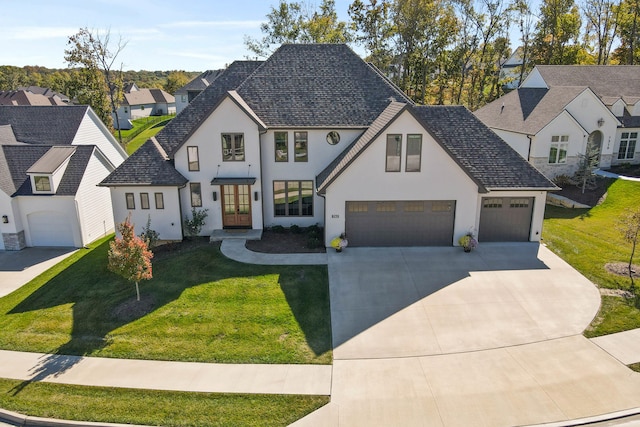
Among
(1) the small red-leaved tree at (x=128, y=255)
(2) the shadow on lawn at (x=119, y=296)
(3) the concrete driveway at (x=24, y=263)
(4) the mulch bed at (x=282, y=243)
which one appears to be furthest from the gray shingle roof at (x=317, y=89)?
(3) the concrete driveway at (x=24, y=263)

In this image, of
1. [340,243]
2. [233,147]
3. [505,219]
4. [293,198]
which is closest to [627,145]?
[505,219]

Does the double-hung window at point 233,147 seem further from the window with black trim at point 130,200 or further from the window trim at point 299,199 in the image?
the window with black trim at point 130,200

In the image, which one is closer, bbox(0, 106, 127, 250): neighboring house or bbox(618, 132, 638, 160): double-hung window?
bbox(0, 106, 127, 250): neighboring house

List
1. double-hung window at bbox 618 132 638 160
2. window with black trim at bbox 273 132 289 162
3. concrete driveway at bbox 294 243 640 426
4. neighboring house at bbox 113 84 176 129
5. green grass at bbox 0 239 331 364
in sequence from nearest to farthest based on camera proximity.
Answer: concrete driveway at bbox 294 243 640 426 < green grass at bbox 0 239 331 364 < window with black trim at bbox 273 132 289 162 < double-hung window at bbox 618 132 638 160 < neighboring house at bbox 113 84 176 129

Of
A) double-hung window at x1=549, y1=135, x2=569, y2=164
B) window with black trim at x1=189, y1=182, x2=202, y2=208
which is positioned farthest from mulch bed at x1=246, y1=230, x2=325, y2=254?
double-hung window at x1=549, y1=135, x2=569, y2=164

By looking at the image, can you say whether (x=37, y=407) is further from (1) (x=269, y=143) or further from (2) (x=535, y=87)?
(2) (x=535, y=87)

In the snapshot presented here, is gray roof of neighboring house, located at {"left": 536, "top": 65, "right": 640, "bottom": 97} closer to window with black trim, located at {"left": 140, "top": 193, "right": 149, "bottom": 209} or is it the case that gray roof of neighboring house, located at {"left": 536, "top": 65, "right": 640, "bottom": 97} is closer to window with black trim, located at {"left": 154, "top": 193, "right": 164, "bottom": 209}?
window with black trim, located at {"left": 154, "top": 193, "right": 164, "bottom": 209}
